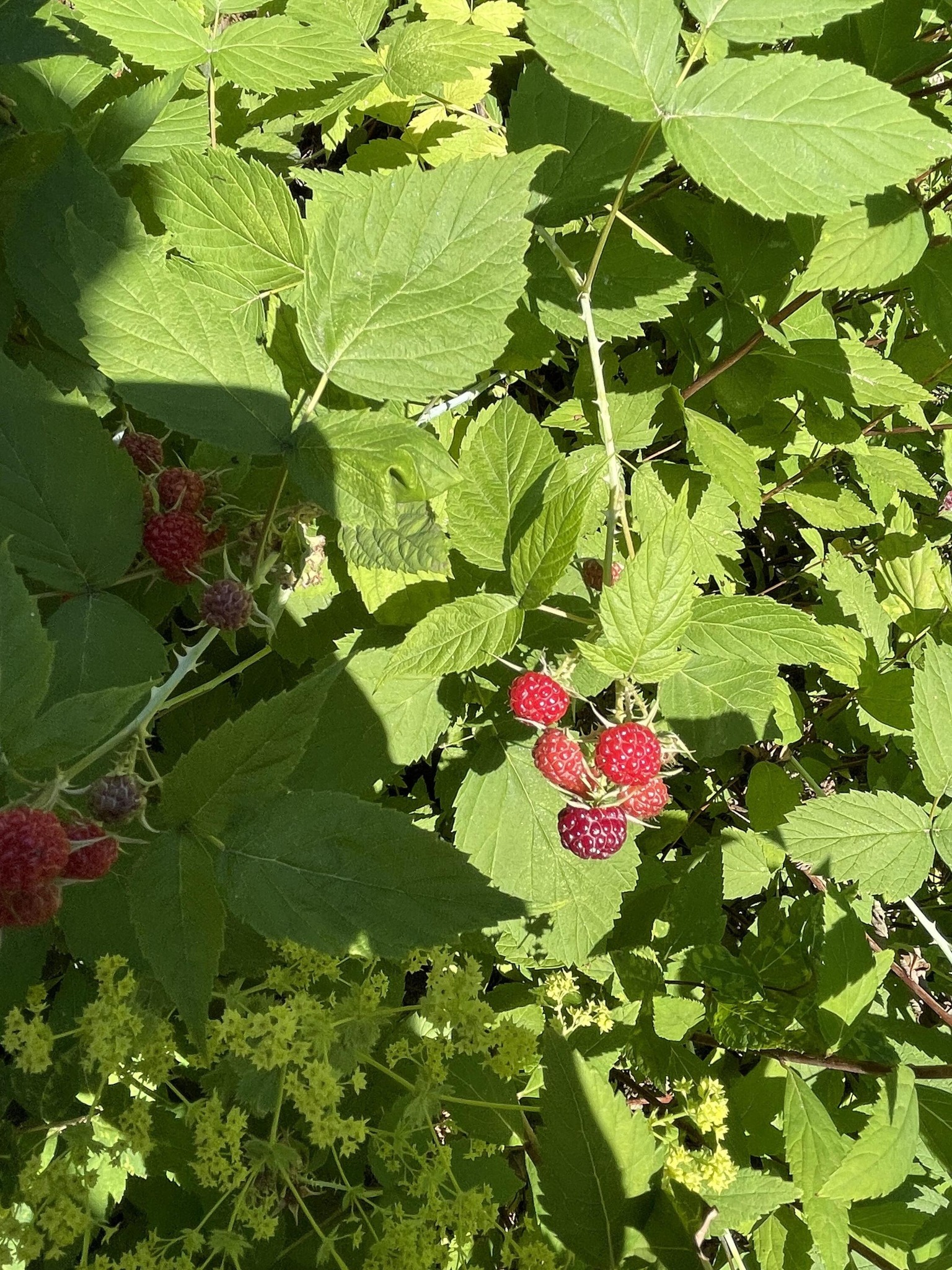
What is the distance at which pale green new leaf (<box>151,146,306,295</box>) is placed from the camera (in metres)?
1.60

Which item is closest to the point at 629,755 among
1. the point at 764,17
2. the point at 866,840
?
the point at 866,840

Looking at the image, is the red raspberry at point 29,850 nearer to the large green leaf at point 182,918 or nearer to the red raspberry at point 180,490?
the large green leaf at point 182,918

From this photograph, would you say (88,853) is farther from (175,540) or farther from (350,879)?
(175,540)

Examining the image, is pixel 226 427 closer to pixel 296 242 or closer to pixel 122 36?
pixel 296 242

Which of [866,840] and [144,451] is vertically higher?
[144,451]

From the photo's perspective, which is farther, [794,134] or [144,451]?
[144,451]

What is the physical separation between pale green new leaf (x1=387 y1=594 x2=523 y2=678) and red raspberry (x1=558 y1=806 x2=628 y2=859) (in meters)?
0.29

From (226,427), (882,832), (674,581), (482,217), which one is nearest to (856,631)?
(882,832)

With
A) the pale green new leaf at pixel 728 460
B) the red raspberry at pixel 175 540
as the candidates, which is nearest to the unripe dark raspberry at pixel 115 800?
the red raspberry at pixel 175 540

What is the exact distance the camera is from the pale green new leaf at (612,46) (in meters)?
1.36

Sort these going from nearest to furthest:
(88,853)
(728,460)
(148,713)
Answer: (88,853) < (148,713) < (728,460)

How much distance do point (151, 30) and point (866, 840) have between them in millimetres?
2208

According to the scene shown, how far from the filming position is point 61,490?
4.58 feet

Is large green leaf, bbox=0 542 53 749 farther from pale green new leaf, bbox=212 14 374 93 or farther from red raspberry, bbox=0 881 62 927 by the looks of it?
pale green new leaf, bbox=212 14 374 93
